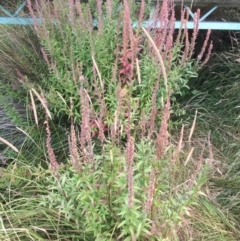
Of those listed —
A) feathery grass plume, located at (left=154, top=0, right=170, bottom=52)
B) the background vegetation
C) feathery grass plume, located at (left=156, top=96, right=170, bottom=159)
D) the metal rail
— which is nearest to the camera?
feathery grass plume, located at (left=156, top=96, right=170, bottom=159)

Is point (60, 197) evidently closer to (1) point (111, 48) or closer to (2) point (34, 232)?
(2) point (34, 232)

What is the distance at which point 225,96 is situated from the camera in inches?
150

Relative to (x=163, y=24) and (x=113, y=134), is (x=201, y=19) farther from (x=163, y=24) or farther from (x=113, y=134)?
(x=113, y=134)

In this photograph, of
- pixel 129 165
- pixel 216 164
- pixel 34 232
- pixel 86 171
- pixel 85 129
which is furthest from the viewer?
pixel 216 164

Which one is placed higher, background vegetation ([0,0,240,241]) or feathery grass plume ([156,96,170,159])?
feathery grass plume ([156,96,170,159])

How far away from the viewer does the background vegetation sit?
204cm

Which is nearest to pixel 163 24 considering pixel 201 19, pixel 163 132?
pixel 201 19

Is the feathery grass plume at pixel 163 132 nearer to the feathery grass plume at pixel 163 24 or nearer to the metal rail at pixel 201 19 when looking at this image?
the feathery grass plume at pixel 163 24

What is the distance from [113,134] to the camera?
192 cm

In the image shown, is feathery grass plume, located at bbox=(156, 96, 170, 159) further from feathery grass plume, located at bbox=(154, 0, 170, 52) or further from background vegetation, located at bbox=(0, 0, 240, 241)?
feathery grass plume, located at bbox=(154, 0, 170, 52)

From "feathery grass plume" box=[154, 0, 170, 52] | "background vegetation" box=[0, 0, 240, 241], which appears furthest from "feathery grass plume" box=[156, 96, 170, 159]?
"feathery grass plume" box=[154, 0, 170, 52]

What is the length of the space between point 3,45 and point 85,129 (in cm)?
208

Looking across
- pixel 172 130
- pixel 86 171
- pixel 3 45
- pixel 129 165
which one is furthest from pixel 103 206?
pixel 3 45

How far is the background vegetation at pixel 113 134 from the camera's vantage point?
2035 millimetres
